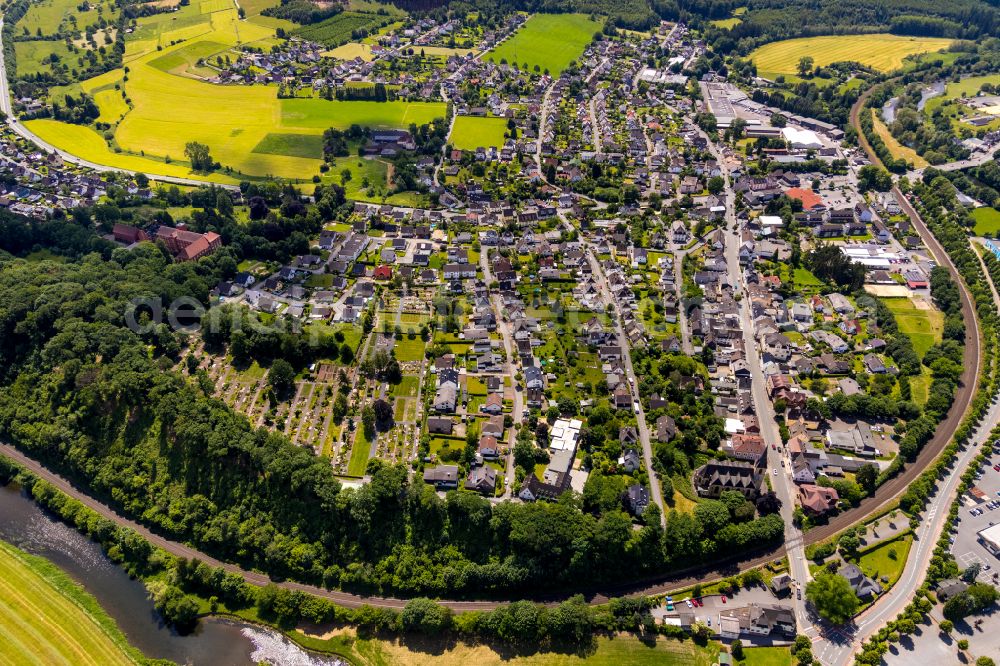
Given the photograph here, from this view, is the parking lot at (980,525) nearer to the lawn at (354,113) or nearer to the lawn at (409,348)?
the lawn at (409,348)

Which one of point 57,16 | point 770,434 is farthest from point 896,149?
point 57,16

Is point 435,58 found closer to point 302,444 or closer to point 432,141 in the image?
point 432,141

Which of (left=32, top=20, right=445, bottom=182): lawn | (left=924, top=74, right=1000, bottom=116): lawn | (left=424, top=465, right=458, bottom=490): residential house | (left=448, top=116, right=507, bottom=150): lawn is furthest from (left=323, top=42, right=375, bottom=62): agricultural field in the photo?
(left=924, top=74, right=1000, bottom=116): lawn

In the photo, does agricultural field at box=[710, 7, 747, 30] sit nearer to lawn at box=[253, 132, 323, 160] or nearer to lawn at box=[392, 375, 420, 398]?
lawn at box=[253, 132, 323, 160]

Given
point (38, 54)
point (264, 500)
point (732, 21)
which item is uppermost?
point (732, 21)

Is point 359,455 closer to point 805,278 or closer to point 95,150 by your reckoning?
point 805,278
